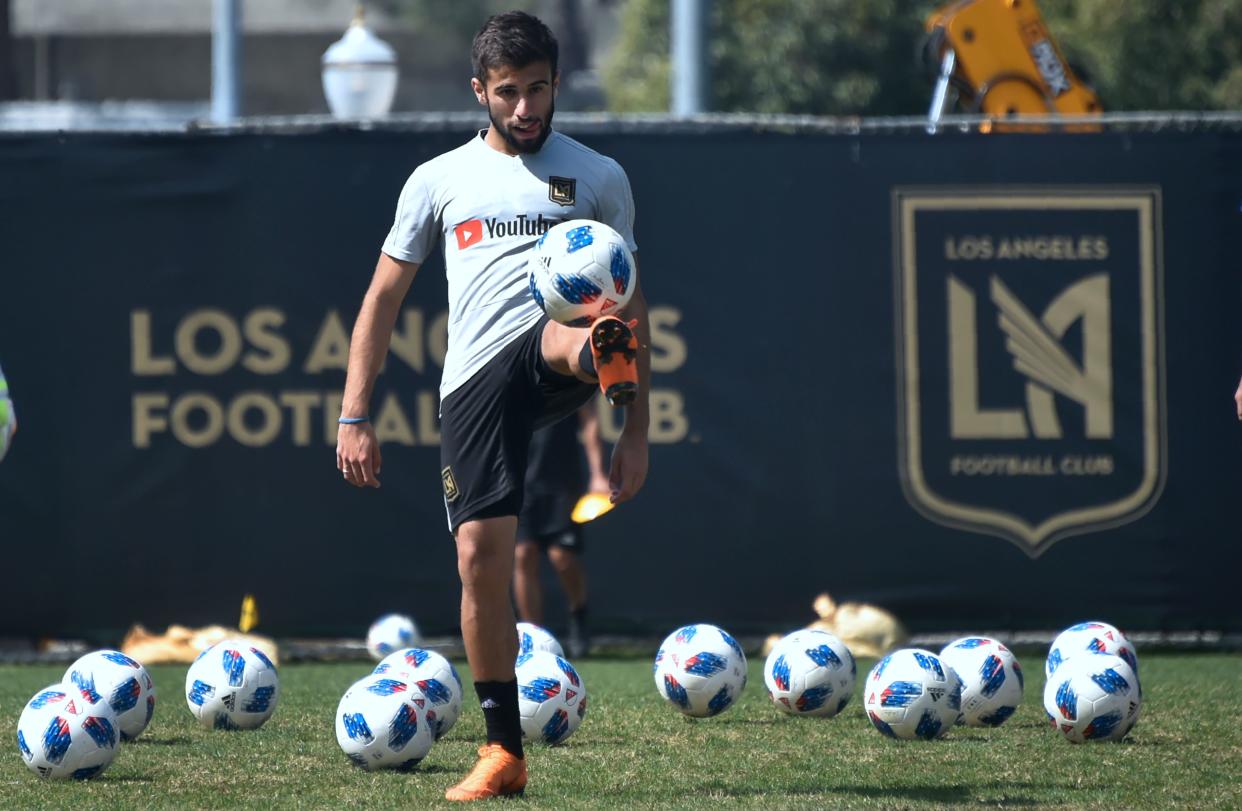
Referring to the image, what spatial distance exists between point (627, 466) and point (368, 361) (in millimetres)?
848

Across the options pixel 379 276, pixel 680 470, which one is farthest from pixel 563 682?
pixel 680 470

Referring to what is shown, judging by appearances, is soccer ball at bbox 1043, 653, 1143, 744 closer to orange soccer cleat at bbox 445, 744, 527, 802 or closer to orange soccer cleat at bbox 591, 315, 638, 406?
orange soccer cleat at bbox 445, 744, 527, 802

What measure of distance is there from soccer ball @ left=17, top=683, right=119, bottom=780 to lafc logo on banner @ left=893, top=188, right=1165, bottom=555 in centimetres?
544

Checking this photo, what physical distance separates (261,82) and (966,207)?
143 ft

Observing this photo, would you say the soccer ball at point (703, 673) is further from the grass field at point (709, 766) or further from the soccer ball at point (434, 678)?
the soccer ball at point (434, 678)

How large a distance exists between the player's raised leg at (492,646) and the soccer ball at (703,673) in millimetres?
1784

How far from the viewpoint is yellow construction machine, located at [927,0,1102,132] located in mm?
12055

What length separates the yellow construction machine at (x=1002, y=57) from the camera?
12.1m

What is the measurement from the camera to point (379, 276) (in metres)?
5.93

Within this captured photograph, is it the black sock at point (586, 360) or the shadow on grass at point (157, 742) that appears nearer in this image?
the black sock at point (586, 360)

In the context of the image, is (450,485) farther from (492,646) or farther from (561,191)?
(561,191)

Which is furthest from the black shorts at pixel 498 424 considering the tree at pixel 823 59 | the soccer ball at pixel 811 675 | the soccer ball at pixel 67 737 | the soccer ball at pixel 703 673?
the tree at pixel 823 59

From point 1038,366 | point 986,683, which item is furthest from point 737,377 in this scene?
point 986,683

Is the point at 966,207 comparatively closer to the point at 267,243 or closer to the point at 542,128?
the point at 267,243
